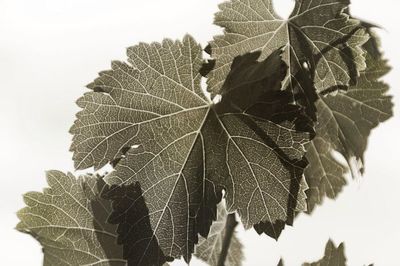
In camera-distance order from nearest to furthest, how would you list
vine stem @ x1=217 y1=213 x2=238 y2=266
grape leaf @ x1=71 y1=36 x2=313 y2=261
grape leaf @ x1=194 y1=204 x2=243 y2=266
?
grape leaf @ x1=71 y1=36 x2=313 y2=261 < vine stem @ x1=217 y1=213 x2=238 y2=266 < grape leaf @ x1=194 y1=204 x2=243 y2=266

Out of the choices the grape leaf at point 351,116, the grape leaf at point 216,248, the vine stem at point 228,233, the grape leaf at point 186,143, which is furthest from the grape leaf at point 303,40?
the grape leaf at point 216,248

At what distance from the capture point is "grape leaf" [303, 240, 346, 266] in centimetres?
208

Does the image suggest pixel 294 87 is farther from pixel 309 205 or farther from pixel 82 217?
pixel 82 217

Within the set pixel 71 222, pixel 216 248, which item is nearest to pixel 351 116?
pixel 216 248

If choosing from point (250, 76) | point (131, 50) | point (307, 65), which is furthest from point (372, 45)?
point (131, 50)

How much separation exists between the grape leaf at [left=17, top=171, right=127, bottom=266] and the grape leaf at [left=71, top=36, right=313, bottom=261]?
29cm

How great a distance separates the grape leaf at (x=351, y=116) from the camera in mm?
2121

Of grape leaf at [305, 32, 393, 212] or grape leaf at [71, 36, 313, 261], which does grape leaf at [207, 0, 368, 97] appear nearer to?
grape leaf at [71, 36, 313, 261]

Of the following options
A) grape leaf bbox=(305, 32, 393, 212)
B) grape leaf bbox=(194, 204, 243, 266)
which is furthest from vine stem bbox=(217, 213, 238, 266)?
grape leaf bbox=(194, 204, 243, 266)

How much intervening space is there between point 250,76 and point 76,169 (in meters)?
0.43

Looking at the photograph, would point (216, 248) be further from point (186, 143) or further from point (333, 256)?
point (186, 143)

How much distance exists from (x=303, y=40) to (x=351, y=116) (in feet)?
1.20

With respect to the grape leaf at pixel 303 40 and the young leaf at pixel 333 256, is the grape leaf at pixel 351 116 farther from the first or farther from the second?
the grape leaf at pixel 303 40

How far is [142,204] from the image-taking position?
1803 millimetres
